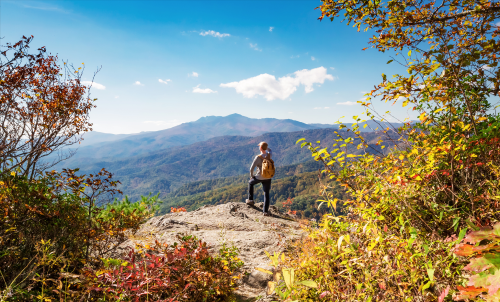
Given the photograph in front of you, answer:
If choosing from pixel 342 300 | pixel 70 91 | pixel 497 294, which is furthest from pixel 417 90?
pixel 70 91

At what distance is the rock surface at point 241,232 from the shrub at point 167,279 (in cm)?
49

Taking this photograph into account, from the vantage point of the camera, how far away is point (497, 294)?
3.68 ft

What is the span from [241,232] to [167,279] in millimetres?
3363

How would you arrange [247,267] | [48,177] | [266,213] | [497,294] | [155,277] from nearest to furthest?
[497,294], [155,277], [247,267], [48,177], [266,213]

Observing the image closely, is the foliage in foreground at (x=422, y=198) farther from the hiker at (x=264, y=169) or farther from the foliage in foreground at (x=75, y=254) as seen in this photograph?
the hiker at (x=264, y=169)

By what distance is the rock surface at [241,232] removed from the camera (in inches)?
119

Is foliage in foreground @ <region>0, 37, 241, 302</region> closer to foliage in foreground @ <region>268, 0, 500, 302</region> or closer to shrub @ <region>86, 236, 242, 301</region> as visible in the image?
shrub @ <region>86, 236, 242, 301</region>

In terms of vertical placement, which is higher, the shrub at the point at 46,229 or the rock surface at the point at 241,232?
the shrub at the point at 46,229

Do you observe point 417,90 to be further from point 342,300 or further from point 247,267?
point 247,267

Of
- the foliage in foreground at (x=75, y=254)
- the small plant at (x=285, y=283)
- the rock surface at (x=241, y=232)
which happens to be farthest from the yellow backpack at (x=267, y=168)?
the small plant at (x=285, y=283)

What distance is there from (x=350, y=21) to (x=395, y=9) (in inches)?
22.6

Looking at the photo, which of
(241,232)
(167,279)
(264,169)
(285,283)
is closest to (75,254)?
(167,279)

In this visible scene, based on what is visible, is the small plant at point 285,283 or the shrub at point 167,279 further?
the shrub at point 167,279

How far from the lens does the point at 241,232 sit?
526cm
